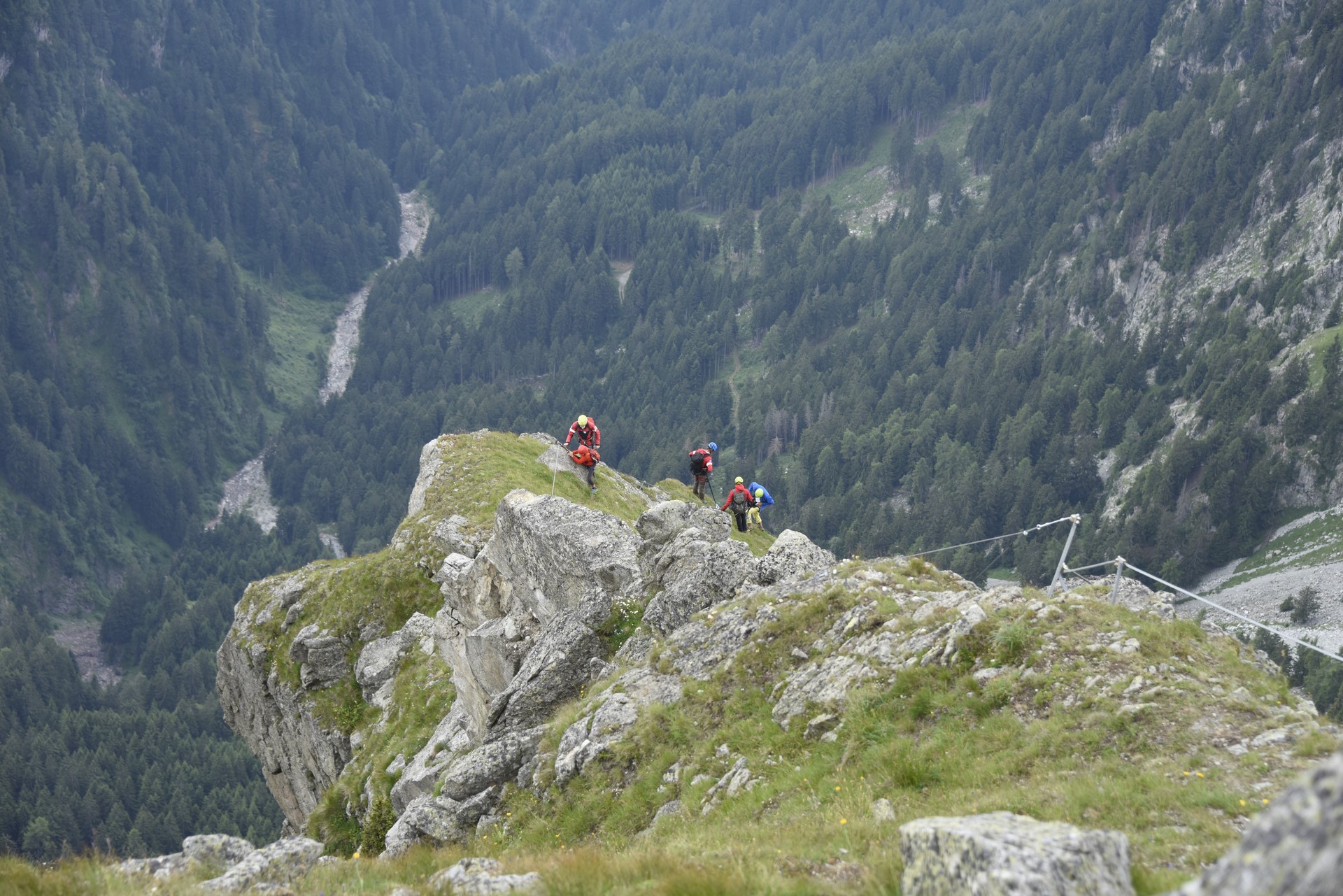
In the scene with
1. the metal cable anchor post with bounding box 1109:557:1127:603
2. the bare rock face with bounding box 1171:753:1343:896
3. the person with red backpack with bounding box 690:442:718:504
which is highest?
the bare rock face with bounding box 1171:753:1343:896

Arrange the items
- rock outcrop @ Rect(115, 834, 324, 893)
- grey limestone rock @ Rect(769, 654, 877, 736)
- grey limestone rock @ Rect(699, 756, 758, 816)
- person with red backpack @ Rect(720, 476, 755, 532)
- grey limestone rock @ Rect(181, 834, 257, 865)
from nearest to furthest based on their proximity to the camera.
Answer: rock outcrop @ Rect(115, 834, 324, 893)
grey limestone rock @ Rect(699, 756, 758, 816)
grey limestone rock @ Rect(181, 834, 257, 865)
grey limestone rock @ Rect(769, 654, 877, 736)
person with red backpack @ Rect(720, 476, 755, 532)

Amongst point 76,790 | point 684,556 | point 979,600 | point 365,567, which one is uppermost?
point 979,600

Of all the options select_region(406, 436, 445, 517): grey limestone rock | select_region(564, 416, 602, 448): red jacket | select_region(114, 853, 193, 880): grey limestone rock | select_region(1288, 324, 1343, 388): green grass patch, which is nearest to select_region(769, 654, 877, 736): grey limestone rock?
select_region(114, 853, 193, 880): grey limestone rock

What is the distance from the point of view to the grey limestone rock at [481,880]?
13.2m

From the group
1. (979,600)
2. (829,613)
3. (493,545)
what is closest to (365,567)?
(493,545)

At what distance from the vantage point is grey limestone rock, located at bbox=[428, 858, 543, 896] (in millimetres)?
13203

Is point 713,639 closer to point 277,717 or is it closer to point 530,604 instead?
point 530,604

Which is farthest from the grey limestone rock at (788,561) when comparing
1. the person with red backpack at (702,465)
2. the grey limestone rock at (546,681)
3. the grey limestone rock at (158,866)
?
the person with red backpack at (702,465)

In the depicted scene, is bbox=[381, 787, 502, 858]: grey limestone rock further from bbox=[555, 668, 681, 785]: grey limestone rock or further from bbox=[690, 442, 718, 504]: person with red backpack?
bbox=[690, 442, 718, 504]: person with red backpack

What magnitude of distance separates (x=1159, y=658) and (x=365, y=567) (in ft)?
129

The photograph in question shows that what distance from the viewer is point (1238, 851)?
22.8ft

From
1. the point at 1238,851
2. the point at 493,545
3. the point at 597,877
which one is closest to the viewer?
the point at 1238,851

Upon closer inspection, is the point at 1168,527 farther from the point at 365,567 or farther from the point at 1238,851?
the point at 1238,851

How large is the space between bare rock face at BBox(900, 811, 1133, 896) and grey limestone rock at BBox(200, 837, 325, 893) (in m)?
11.3
